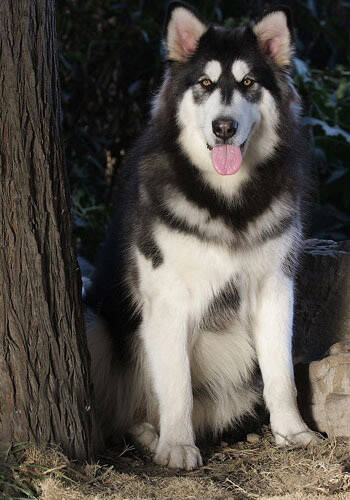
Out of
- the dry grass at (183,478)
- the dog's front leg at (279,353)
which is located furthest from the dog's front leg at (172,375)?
the dog's front leg at (279,353)

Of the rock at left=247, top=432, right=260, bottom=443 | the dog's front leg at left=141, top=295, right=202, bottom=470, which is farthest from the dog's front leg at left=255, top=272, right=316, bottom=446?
the dog's front leg at left=141, top=295, right=202, bottom=470

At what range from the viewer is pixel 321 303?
16.1ft

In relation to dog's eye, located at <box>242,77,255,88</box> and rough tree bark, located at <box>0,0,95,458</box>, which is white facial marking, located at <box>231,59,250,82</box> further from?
rough tree bark, located at <box>0,0,95,458</box>

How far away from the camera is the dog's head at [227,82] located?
3572mm

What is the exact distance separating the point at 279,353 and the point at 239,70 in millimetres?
1447

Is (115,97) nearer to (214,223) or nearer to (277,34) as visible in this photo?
(277,34)

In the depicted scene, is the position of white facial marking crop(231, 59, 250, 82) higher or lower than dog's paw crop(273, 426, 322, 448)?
higher

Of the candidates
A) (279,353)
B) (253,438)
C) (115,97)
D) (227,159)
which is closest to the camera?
(227,159)

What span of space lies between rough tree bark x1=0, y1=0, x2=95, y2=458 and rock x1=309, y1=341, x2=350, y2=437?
1.37 m

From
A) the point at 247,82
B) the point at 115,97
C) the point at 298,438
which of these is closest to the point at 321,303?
the point at 298,438

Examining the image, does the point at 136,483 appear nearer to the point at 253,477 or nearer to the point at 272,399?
the point at 253,477

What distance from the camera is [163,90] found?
12.9 feet

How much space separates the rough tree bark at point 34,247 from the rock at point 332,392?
4.50 ft

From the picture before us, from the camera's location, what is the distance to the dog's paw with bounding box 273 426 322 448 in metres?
3.81
